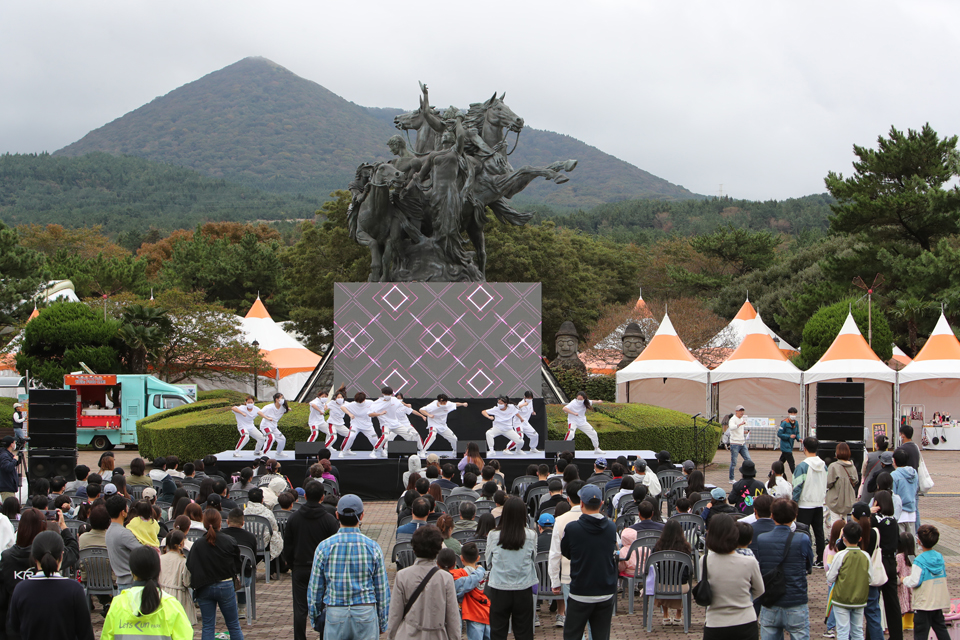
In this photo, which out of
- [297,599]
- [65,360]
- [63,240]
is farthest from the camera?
[63,240]

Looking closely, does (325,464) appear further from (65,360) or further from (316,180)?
(316,180)

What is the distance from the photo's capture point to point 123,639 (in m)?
4.70

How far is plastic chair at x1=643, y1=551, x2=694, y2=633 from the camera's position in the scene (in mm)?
7688

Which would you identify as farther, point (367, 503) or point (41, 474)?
point (367, 503)

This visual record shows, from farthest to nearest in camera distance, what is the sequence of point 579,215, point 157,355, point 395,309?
point 579,215 < point 157,355 < point 395,309

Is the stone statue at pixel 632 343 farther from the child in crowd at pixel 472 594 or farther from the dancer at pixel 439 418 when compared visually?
the child in crowd at pixel 472 594

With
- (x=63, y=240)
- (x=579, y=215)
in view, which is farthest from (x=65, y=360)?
(x=579, y=215)

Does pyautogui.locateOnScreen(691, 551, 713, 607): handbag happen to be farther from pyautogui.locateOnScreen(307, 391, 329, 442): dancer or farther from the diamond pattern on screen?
the diamond pattern on screen

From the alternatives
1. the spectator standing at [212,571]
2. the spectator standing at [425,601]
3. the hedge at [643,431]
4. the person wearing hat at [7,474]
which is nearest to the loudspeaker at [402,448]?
the hedge at [643,431]

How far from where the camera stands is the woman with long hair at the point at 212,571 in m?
6.43

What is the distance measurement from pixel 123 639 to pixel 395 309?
16.0m

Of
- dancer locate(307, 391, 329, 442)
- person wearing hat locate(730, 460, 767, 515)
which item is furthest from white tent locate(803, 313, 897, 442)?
person wearing hat locate(730, 460, 767, 515)

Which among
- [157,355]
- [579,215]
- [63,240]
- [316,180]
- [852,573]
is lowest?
[852,573]

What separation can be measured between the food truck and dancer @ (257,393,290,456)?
1106cm
